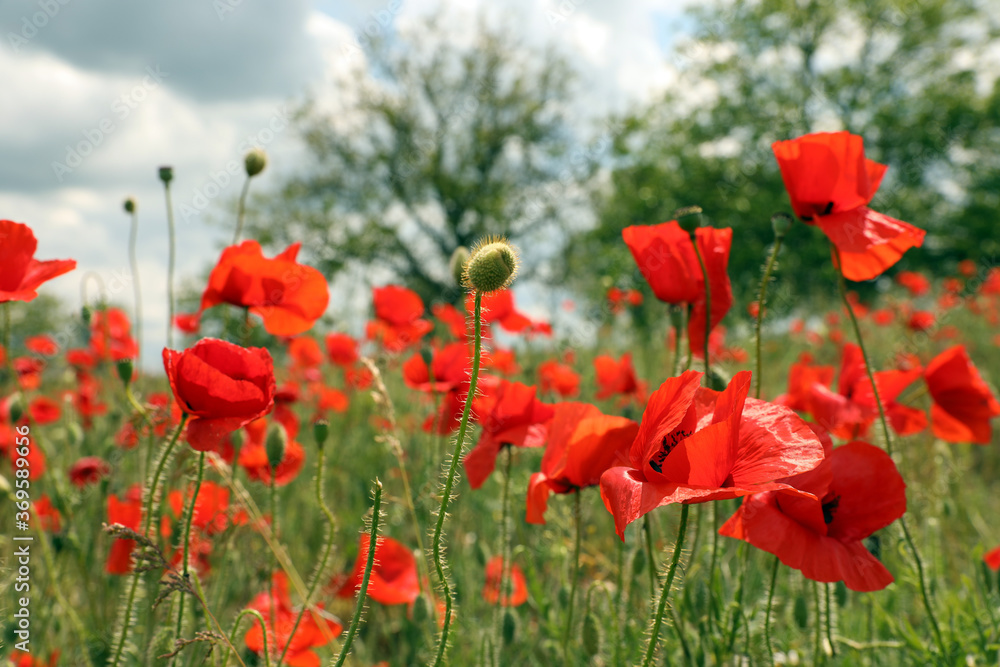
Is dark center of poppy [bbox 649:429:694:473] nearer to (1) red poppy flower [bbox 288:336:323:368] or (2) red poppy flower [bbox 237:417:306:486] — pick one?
(2) red poppy flower [bbox 237:417:306:486]

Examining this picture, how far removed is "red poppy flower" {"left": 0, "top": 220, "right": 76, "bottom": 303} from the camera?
1.09 meters

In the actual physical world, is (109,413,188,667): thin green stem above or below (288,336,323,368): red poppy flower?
below

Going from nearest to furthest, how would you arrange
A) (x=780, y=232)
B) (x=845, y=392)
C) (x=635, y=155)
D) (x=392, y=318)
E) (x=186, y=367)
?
(x=186, y=367)
(x=780, y=232)
(x=845, y=392)
(x=392, y=318)
(x=635, y=155)

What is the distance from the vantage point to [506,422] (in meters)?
1.32

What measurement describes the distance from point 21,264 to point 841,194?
1.46 metres

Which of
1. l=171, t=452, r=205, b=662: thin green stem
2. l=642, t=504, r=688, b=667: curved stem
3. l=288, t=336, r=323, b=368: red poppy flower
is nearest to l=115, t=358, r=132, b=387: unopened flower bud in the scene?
l=171, t=452, r=205, b=662: thin green stem

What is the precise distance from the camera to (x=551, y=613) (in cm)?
162

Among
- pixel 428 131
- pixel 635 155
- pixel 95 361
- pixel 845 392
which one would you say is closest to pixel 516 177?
pixel 428 131

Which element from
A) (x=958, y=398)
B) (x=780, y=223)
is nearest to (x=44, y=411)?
(x=780, y=223)

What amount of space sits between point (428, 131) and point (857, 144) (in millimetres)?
24552

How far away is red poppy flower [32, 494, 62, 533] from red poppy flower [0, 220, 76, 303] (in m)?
1.23

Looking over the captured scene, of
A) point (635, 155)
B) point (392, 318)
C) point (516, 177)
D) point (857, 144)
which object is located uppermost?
point (516, 177)

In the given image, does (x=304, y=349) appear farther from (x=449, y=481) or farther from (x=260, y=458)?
(x=449, y=481)

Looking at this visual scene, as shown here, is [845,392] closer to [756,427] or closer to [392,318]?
[756,427]
